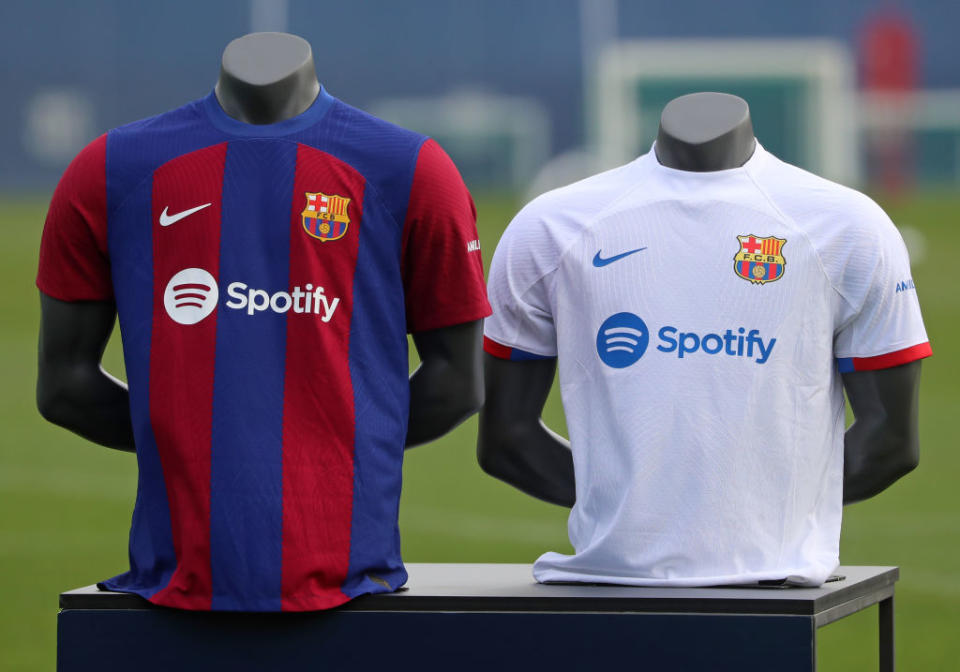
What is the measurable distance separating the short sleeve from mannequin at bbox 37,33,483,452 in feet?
0.44

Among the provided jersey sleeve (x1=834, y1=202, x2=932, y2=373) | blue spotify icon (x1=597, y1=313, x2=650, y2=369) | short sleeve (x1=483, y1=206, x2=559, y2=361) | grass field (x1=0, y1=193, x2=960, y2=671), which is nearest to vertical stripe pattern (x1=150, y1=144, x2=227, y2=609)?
short sleeve (x1=483, y1=206, x2=559, y2=361)

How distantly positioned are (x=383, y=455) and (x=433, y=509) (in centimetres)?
577

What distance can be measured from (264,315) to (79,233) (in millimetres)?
295

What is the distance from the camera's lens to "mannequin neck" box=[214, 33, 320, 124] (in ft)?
7.64

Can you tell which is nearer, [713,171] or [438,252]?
[438,252]

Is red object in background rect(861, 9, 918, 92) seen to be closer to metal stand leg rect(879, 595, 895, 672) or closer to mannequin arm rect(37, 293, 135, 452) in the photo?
metal stand leg rect(879, 595, 895, 672)

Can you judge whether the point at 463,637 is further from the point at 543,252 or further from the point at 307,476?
the point at 543,252

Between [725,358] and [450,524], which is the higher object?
[725,358]

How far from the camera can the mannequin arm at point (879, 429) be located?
2.43m

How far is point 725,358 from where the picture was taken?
7.83ft

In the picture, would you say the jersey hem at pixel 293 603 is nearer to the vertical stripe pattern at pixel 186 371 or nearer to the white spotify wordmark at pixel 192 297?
the vertical stripe pattern at pixel 186 371

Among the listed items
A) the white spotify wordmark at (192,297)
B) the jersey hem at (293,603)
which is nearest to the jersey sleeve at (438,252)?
the white spotify wordmark at (192,297)

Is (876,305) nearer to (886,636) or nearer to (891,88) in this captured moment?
(886,636)

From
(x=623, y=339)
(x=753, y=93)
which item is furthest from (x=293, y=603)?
(x=753, y=93)
